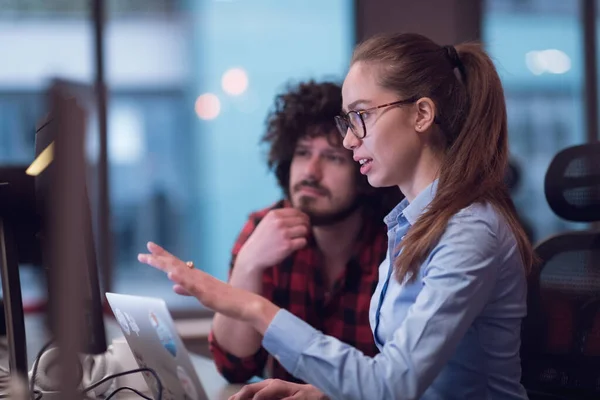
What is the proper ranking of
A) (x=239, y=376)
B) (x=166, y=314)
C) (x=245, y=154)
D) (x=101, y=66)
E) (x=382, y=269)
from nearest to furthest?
(x=166, y=314) < (x=382, y=269) < (x=239, y=376) < (x=101, y=66) < (x=245, y=154)

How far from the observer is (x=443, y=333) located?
103 cm

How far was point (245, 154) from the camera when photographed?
12.3 ft

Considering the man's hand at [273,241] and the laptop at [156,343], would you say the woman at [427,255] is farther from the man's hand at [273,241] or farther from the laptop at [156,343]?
the man's hand at [273,241]

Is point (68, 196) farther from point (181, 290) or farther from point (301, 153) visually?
point (301, 153)

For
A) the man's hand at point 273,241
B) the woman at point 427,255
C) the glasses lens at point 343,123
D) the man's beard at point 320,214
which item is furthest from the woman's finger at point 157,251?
the man's beard at point 320,214

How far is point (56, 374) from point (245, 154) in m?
3.11

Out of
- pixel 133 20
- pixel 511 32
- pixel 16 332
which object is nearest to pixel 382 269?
pixel 16 332

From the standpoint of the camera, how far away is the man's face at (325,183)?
5.95 ft

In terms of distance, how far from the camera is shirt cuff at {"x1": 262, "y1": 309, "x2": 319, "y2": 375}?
1071mm

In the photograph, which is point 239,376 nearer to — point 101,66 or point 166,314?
point 166,314

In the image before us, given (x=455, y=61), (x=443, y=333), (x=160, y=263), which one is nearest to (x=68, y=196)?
(x=160, y=263)

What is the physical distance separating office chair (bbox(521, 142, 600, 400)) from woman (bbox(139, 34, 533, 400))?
30cm

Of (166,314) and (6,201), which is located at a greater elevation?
(6,201)

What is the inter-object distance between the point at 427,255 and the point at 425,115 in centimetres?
25
